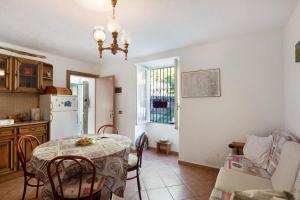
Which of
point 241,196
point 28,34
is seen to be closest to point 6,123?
point 28,34

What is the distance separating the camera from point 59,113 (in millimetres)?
3625

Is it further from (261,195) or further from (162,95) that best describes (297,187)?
(162,95)

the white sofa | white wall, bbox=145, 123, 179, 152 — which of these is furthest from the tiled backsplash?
the white sofa

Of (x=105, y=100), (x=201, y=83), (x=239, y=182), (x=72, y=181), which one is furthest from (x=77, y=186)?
(x=105, y=100)

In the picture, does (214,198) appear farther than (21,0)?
No

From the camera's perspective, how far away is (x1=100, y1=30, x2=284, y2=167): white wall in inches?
108

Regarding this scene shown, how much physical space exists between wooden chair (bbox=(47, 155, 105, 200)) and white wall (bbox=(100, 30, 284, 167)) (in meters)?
2.23

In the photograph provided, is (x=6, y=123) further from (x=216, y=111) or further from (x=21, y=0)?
(x=216, y=111)

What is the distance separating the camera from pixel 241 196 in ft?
3.10

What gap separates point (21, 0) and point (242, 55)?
319cm

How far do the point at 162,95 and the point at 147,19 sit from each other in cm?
270

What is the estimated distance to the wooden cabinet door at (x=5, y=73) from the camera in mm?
3062

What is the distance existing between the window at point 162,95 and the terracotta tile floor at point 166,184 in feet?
5.00

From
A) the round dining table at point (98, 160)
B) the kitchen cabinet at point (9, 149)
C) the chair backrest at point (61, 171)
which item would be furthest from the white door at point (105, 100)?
the chair backrest at point (61, 171)
